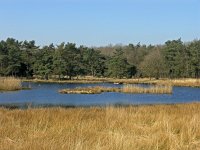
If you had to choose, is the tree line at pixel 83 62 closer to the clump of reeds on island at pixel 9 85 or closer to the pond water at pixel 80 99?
the clump of reeds on island at pixel 9 85

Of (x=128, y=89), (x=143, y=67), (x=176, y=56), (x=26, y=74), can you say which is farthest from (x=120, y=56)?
(x=128, y=89)

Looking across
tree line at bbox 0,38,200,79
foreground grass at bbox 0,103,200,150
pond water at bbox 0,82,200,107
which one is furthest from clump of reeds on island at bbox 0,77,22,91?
foreground grass at bbox 0,103,200,150

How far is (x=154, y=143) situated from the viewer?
757 cm

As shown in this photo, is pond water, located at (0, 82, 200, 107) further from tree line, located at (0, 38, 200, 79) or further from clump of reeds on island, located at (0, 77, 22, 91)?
tree line, located at (0, 38, 200, 79)

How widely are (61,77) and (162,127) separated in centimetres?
7258

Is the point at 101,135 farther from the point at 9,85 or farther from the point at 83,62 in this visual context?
the point at 83,62

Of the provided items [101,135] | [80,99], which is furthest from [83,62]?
[101,135]

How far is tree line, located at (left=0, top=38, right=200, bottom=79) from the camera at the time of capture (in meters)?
75.6

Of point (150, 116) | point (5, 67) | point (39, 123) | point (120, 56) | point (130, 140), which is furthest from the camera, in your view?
point (120, 56)


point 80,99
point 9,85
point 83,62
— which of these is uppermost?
point 83,62

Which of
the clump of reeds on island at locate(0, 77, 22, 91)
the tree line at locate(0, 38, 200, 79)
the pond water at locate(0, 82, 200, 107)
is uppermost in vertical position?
the tree line at locate(0, 38, 200, 79)

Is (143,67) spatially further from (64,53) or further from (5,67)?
(5,67)

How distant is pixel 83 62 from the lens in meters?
85.0

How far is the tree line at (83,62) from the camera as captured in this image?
75625 mm
